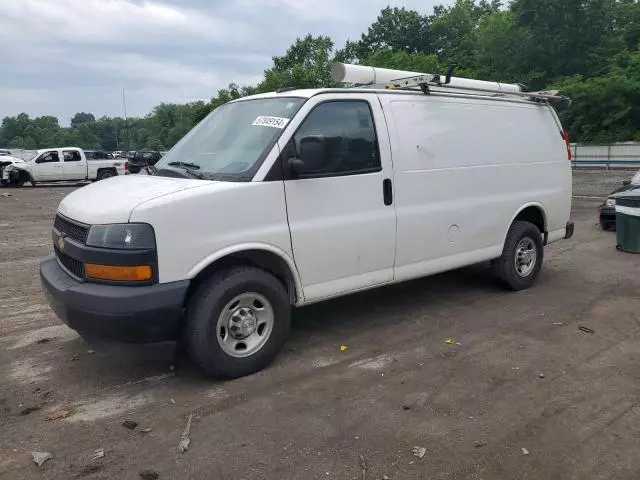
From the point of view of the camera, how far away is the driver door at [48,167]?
24.7m

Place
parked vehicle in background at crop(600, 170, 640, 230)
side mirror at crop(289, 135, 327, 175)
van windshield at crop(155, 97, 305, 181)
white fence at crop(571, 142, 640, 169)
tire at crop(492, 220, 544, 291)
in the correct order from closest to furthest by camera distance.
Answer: side mirror at crop(289, 135, 327, 175) < van windshield at crop(155, 97, 305, 181) < tire at crop(492, 220, 544, 291) < parked vehicle in background at crop(600, 170, 640, 230) < white fence at crop(571, 142, 640, 169)

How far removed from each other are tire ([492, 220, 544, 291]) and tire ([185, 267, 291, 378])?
2990 mm

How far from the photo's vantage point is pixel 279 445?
327cm

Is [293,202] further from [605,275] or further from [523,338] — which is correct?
[605,275]

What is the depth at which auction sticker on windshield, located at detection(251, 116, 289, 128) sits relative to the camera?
4348mm

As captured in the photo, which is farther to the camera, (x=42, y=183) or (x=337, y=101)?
(x=42, y=183)

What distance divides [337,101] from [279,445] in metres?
2.76

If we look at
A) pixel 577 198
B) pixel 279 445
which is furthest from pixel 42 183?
pixel 279 445

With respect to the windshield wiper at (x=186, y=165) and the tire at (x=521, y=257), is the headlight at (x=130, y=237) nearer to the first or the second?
the windshield wiper at (x=186, y=165)

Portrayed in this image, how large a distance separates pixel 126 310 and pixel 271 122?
6.03 feet

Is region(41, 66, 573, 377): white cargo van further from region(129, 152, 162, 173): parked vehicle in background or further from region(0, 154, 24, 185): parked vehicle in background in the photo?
region(129, 152, 162, 173): parked vehicle in background

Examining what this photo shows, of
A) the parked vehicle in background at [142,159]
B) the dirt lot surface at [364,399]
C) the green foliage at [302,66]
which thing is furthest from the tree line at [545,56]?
the dirt lot surface at [364,399]

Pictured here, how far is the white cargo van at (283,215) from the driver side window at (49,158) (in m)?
22.6

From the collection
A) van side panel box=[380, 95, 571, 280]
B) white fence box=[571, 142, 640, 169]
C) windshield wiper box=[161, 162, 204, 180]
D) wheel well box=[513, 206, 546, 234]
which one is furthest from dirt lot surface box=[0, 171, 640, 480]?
white fence box=[571, 142, 640, 169]
